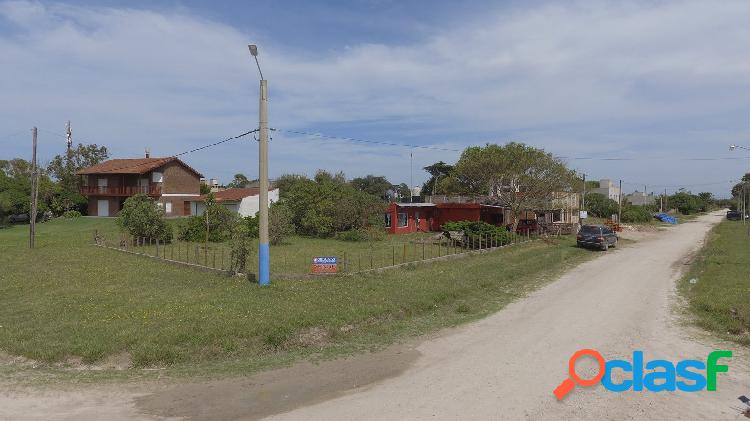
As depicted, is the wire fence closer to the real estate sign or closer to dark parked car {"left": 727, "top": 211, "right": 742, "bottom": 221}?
the real estate sign

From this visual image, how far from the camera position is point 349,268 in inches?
762

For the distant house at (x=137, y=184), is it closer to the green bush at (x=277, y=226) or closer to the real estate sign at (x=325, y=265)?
the green bush at (x=277, y=226)

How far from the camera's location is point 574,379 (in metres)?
7.84

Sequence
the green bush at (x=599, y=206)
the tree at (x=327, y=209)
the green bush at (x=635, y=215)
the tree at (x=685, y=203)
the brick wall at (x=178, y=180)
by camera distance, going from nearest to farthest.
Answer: the tree at (x=327, y=209)
the brick wall at (x=178, y=180)
the green bush at (x=635, y=215)
the green bush at (x=599, y=206)
the tree at (x=685, y=203)

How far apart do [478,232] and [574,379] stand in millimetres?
21189

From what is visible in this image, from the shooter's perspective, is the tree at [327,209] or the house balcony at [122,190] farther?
the house balcony at [122,190]

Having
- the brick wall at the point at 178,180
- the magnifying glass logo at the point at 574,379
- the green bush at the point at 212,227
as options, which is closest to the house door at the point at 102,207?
the brick wall at the point at 178,180

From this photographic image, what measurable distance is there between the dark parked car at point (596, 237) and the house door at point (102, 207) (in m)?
45.4

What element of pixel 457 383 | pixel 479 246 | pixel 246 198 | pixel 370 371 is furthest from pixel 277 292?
pixel 246 198

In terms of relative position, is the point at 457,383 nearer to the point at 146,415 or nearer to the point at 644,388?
the point at 644,388

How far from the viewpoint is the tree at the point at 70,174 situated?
52.8 m

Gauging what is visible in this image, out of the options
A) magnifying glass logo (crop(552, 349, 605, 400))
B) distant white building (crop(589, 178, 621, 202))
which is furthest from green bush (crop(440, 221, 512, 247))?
distant white building (crop(589, 178, 621, 202))

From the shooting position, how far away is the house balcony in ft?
168

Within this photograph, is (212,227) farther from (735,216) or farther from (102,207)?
(735,216)
